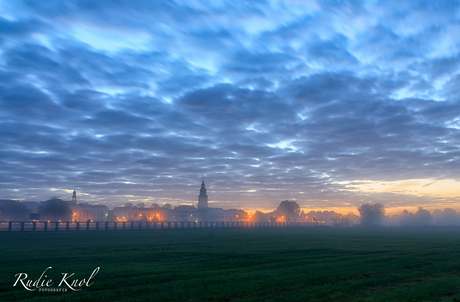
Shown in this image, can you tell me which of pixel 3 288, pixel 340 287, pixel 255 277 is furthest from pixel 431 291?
pixel 3 288

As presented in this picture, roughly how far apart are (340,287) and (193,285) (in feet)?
17.8

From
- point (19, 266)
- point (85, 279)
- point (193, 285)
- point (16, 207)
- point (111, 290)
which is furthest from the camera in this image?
point (16, 207)

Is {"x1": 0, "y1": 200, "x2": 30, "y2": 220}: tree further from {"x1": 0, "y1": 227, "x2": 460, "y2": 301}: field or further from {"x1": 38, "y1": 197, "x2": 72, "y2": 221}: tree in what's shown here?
{"x1": 0, "y1": 227, "x2": 460, "y2": 301}: field

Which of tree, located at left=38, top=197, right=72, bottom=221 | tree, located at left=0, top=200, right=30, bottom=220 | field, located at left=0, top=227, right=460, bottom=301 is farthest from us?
tree, located at left=0, top=200, right=30, bottom=220

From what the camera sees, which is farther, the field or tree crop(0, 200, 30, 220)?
tree crop(0, 200, 30, 220)

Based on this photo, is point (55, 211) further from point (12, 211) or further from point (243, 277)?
point (243, 277)

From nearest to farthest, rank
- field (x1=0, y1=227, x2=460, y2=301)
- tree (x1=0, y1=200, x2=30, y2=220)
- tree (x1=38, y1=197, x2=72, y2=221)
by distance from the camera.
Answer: field (x1=0, y1=227, x2=460, y2=301)
tree (x1=38, y1=197, x2=72, y2=221)
tree (x1=0, y1=200, x2=30, y2=220)

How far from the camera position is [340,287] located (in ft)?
43.8

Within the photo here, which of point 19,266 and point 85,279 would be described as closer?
point 85,279

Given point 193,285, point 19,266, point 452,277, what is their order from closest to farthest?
point 193,285, point 452,277, point 19,266

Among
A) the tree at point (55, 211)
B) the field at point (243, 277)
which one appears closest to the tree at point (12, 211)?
the tree at point (55, 211)

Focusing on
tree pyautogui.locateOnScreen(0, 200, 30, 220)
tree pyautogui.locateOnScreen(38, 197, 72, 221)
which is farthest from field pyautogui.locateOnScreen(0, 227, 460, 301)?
tree pyautogui.locateOnScreen(0, 200, 30, 220)

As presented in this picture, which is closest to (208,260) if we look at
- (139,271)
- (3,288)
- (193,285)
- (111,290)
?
(139,271)

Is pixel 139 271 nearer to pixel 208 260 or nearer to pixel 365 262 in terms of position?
pixel 208 260
